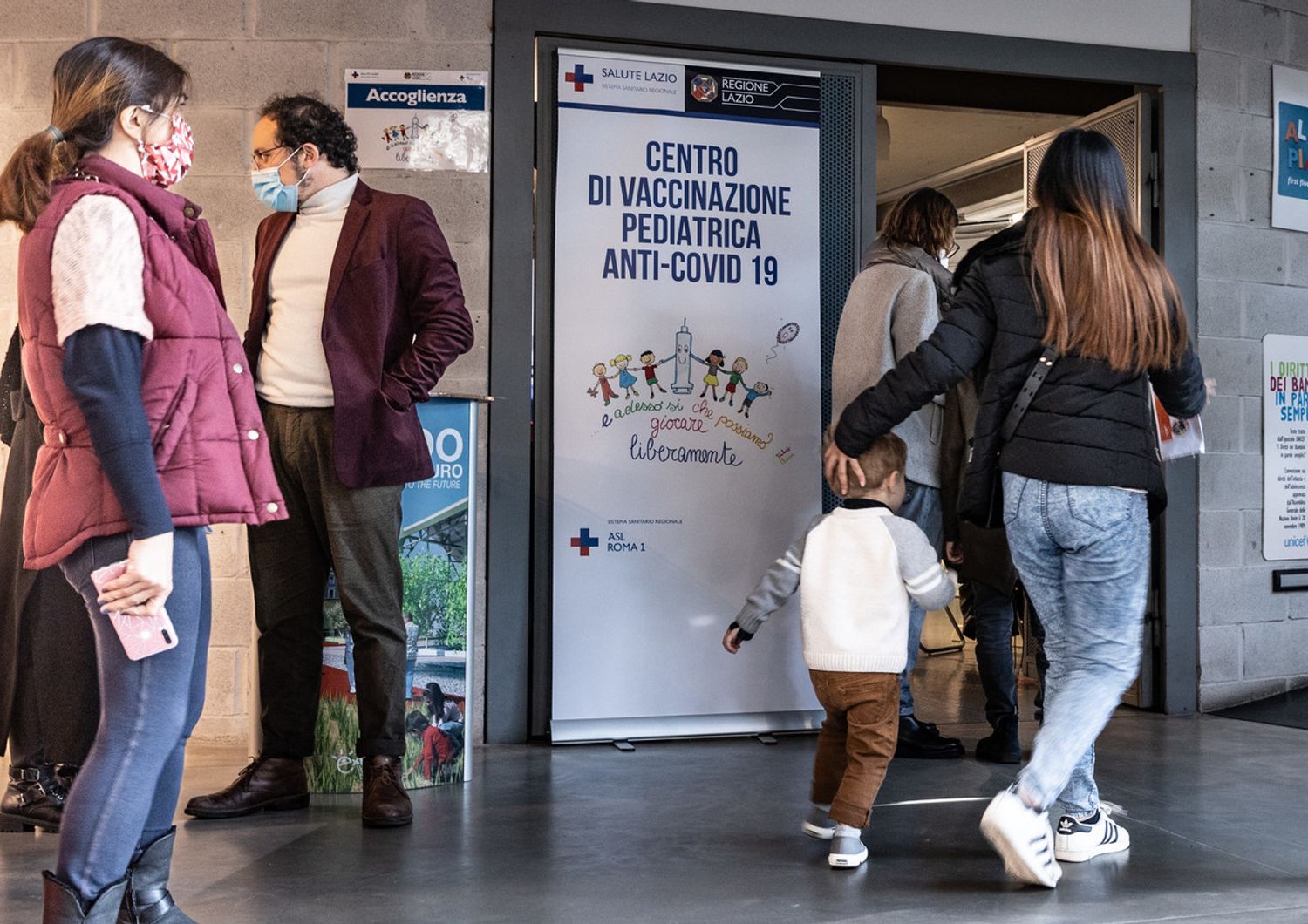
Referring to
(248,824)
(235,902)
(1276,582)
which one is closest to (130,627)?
(235,902)

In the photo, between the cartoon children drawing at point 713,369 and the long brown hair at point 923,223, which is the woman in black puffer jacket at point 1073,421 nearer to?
the long brown hair at point 923,223

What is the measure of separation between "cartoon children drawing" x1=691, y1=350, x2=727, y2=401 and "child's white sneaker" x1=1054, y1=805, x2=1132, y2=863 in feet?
5.96

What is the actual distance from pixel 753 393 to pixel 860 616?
1533 mm

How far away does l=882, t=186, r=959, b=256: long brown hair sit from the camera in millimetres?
3807

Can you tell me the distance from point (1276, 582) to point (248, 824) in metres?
3.78

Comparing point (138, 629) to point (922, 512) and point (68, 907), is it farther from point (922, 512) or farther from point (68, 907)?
point (922, 512)

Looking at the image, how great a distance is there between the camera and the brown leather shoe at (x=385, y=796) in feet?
9.77

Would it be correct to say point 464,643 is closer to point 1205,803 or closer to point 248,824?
point 248,824

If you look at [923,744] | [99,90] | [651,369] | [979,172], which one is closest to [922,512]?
[923,744]

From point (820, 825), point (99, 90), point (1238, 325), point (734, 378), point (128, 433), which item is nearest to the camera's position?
point (128, 433)

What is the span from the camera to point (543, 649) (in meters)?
4.04

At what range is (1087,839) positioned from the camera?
2.77m

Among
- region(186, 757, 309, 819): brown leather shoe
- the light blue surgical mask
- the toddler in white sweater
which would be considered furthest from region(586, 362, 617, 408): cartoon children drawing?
region(186, 757, 309, 819): brown leather shoe

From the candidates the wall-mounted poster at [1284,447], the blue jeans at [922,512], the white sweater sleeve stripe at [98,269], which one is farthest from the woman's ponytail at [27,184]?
the wall-mounted poster at [1284,447]
